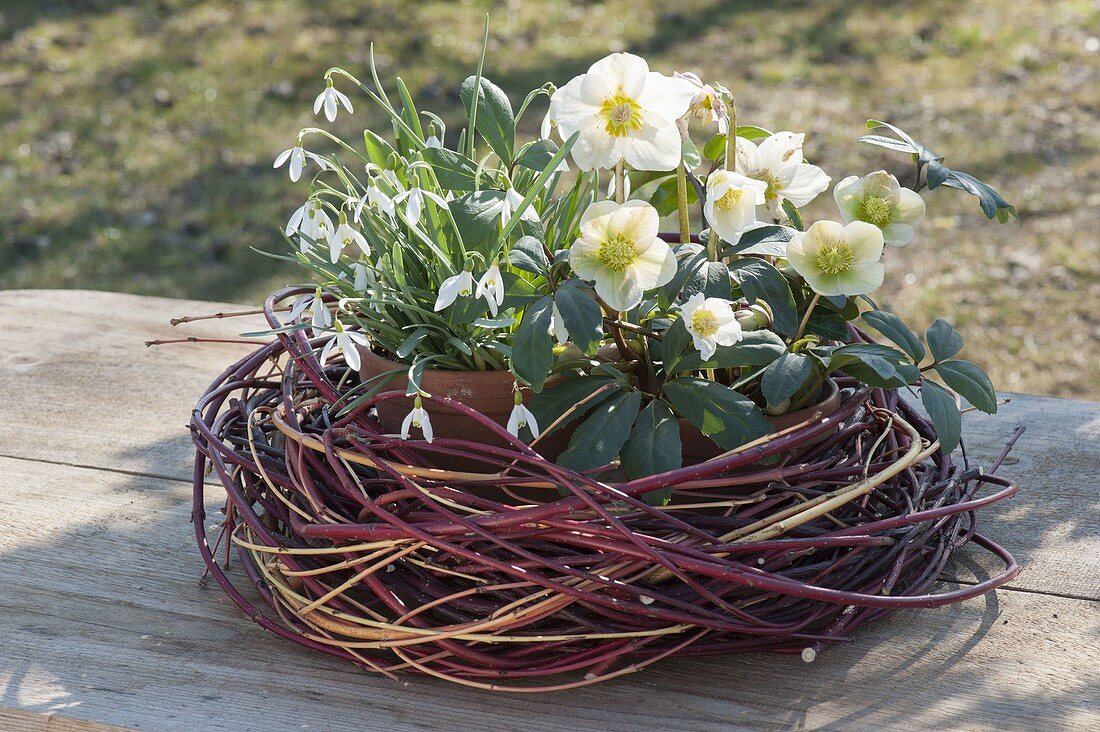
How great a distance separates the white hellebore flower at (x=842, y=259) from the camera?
0.89 m

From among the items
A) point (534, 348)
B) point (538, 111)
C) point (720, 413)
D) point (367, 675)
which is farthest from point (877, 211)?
point (538, 111)

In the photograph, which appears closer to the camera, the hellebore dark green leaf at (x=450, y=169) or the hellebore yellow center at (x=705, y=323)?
the hellebore yellow center at (x=705, y=323)

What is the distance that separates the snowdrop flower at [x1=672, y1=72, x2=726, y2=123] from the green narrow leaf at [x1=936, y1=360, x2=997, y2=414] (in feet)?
0.97

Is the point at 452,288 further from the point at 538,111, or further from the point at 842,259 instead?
the point at 538,111

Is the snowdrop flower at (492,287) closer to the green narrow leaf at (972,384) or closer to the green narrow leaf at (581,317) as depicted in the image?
the green narrow leaf at (581,317)

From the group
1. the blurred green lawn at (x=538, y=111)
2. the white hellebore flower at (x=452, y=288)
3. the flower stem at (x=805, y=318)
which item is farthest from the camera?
the blurred green lawn at (x=538, y=111)

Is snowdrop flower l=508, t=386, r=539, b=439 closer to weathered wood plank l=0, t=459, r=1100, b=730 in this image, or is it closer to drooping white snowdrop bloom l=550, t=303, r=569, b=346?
drooping white snowdrop bloom l=550, t=303, r=569, b=346

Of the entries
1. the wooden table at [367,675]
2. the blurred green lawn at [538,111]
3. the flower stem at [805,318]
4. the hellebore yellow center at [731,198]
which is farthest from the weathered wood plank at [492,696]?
the blurred green lawn at [538,111]

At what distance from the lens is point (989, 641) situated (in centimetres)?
98

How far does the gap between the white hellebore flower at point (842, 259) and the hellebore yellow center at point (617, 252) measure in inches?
5.6

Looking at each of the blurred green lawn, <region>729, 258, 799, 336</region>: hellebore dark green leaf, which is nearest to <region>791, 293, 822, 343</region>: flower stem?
<region>729, 258, 799, 336</region>: hellebore dark green leaf

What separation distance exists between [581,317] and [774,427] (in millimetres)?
222

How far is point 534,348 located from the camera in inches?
33.3

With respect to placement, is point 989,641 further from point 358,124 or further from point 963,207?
point 358,124
